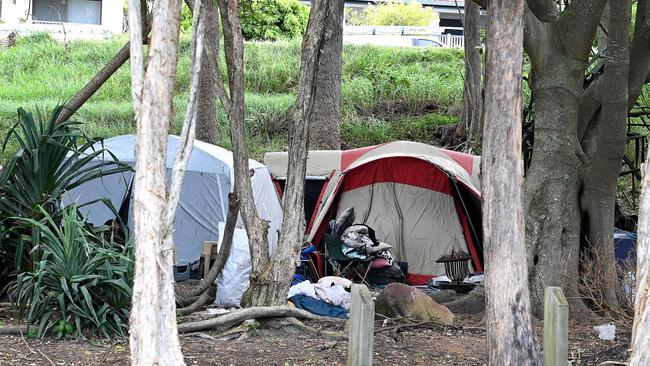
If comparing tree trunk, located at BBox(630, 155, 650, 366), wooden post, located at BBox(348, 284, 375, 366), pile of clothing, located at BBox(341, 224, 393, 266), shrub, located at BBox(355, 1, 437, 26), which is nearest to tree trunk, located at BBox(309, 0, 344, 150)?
pile of clothing, located at BBox(341, 224, 393, 266)

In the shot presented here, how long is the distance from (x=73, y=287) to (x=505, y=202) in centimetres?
334

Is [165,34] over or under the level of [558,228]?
over

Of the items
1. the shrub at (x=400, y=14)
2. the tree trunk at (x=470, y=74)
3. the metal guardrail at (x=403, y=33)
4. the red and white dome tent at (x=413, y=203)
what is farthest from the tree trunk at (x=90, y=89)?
the shrub at (x=400, y=14)

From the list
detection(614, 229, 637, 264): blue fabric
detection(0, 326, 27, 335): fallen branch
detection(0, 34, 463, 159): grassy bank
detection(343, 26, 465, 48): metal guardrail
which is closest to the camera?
detection(0, 326, 27, 335): fallen branch

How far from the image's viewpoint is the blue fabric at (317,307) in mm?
8469

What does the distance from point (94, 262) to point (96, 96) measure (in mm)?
15581

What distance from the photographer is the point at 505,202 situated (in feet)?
18.5

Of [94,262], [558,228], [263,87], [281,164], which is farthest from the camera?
[263,87]

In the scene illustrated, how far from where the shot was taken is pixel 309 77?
7.77 m

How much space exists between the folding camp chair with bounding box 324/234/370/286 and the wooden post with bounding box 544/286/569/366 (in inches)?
204

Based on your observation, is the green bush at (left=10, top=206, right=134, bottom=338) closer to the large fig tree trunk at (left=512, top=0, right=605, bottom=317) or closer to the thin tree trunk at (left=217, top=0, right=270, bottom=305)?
the thin tree trunk at (left=217, top=0, right=270, bottom=305)

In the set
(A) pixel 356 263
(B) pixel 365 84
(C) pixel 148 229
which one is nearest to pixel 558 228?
(A) pixel 356 263

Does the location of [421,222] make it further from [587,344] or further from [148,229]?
[148,229]

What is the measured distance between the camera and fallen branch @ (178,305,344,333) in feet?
23.4
